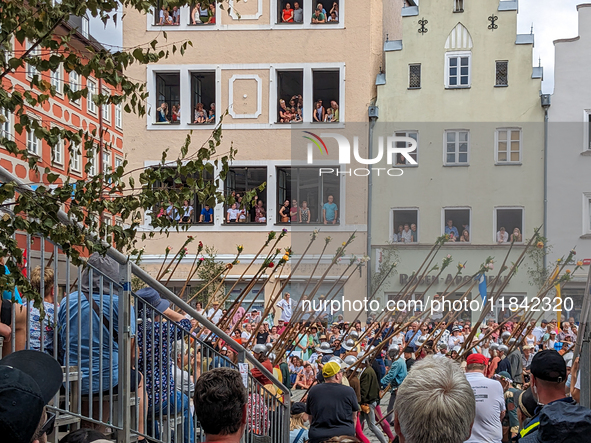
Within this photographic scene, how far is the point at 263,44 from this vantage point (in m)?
29.7

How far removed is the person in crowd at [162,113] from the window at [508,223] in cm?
1228

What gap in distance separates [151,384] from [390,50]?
25.9 metres

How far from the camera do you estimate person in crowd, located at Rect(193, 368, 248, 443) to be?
3.39 meters

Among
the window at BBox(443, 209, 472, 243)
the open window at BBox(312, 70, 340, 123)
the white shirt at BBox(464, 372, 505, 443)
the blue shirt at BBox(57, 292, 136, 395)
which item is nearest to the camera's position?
the blue shirt at BBox(57, 292, 136, 395)

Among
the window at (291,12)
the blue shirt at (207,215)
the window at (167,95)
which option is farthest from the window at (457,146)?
the window at (167,95)

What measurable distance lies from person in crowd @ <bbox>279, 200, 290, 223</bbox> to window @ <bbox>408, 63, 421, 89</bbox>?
620 cm

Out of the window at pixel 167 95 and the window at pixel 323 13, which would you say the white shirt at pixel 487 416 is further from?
the window at pixel 167 95

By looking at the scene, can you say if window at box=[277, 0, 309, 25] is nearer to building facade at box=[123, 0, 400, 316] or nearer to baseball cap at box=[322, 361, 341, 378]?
building facade at box=[123, 0, 400, 316]

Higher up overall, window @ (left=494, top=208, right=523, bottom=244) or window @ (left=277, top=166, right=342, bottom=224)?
window @ (left=277, top=166, right=342, bottom=224)

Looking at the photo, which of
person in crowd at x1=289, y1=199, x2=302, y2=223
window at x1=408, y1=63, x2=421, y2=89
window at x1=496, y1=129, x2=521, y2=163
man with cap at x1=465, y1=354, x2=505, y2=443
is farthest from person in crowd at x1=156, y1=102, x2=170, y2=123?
man with cap at x1=465, y1=354, x2=505, y2=443

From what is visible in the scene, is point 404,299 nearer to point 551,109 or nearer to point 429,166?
point 429,166

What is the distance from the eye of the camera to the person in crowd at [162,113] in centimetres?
3009

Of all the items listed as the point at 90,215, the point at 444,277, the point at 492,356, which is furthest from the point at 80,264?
the point at 444,277

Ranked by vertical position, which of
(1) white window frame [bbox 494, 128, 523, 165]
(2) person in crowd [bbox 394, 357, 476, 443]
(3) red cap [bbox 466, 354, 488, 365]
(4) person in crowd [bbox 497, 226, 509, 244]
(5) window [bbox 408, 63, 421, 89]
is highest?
(5) window [bbox 408, 63, 421, 89]
